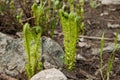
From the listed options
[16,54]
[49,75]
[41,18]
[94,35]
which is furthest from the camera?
[94,35]

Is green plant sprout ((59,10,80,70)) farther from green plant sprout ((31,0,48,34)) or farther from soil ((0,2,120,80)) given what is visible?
green plant sprout ((31,0,48,34))

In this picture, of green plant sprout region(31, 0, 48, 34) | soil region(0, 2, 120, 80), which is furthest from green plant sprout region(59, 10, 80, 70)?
green plant sprout region(31, 0, 48, 34)

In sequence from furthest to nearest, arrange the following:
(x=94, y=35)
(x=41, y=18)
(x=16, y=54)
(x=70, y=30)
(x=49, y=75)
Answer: (x=94, y=35) → (x=41, y=18) → (x=16, y=54) → (x=70, y=30) → (x=49, y=75)

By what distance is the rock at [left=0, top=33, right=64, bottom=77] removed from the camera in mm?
2340

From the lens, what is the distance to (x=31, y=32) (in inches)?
83.0

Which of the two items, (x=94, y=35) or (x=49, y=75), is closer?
(x=49, y=75)

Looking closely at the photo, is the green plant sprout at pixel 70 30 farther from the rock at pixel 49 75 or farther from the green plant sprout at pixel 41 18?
the green plant sprout at pixel 41 18

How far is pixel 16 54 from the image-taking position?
245 cm

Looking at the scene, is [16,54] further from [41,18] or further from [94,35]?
[94,35]

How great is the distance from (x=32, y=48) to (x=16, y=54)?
32 cm

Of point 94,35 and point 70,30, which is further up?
point 70,30

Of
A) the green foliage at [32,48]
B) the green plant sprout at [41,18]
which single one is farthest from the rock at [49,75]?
the green plant sprout at [41,18]

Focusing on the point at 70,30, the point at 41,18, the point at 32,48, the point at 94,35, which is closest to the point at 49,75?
the point at 32,48

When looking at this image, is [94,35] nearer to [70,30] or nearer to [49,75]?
[70,30]
